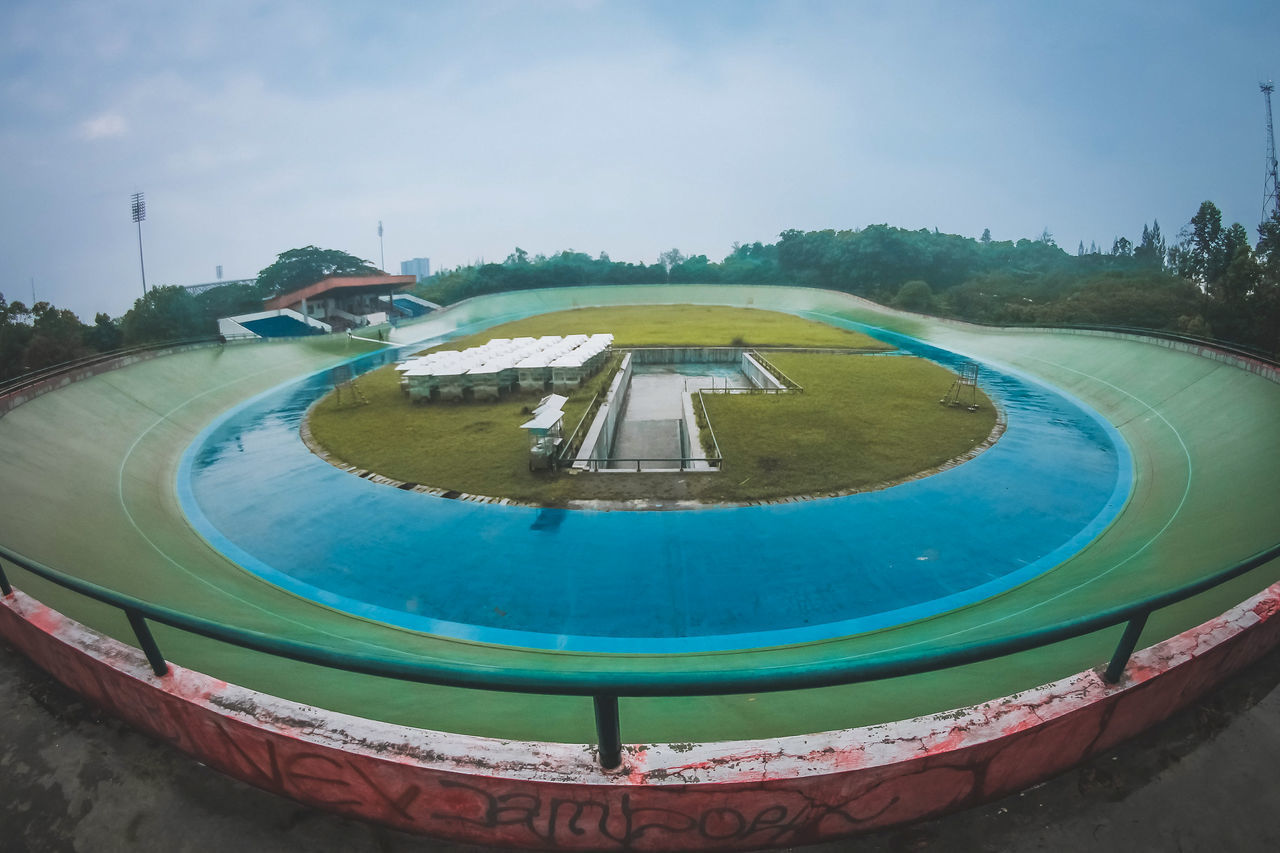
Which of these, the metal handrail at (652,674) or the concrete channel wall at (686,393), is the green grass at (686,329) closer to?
the concrete channel wall at (686,393)

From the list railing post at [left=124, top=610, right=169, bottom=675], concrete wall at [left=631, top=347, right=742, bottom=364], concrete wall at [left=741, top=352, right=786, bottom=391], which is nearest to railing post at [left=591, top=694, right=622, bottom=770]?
railing post at [left=124, top=610, right=169, bottom=675]

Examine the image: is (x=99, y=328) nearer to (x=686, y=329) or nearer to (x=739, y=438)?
(x=686, y=329)

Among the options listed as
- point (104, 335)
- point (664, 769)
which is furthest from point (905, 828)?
point (104, 335)

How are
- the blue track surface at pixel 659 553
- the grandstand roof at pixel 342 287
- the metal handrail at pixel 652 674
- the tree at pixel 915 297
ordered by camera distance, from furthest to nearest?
the tree at pixel 915 297, the grandstand roof at pixel 342 287, the blue track surface at pixel 659 553, the metal handrail at pixel 652 674

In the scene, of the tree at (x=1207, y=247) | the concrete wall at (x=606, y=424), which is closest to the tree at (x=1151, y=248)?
the tree at (x=1207, y=247)

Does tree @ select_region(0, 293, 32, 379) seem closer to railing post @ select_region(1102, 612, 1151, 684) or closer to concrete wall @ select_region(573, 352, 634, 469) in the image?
concrete wall @ select_region(573, 352, 634, 469)

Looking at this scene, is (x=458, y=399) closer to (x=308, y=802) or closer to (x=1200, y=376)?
(x=308, y=802)
